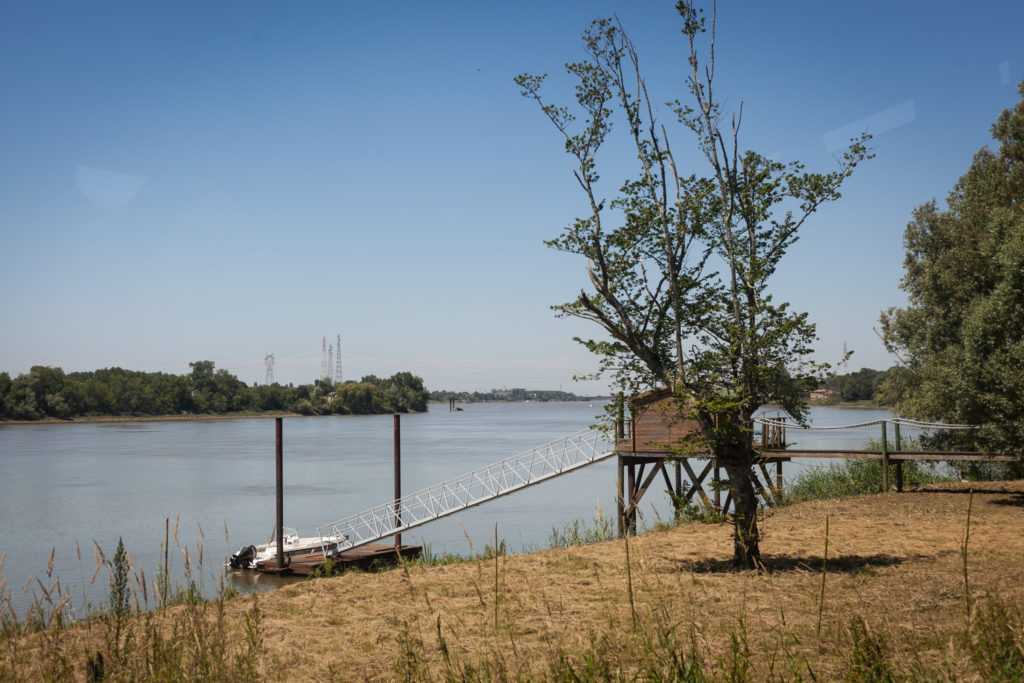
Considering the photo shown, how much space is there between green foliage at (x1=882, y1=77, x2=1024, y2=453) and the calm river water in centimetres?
781

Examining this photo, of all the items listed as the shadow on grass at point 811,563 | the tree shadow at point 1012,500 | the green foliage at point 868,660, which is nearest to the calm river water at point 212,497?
the shadow on grass at point 811,563

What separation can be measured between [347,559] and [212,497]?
23004 mm

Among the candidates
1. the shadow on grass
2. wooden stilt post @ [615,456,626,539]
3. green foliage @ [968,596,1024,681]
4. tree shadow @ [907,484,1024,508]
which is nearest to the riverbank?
wooden stilt post @ [615,456,626,539]

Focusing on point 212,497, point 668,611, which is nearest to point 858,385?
point 212,497

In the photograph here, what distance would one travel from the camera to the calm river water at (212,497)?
2819 centimetres

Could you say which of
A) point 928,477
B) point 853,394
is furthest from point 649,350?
point 853,394

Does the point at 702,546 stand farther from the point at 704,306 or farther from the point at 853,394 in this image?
the point at 853,394

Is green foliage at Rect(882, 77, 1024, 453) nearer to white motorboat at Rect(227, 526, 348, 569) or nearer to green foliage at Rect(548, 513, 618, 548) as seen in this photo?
green foliage at Rect(548, 513, 618, 548)

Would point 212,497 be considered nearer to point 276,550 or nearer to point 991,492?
point 276,550

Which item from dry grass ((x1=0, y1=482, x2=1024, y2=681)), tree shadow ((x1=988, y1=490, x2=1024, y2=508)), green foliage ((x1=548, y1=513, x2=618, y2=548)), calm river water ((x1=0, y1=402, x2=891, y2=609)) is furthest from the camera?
calm river water ((x1=0, y1=402, x2=891, y2=609))

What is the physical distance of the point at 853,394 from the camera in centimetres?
12275

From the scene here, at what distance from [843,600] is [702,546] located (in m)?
5.53

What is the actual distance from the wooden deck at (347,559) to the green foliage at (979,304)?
1583cm

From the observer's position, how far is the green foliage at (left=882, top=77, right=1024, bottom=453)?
614 inches
